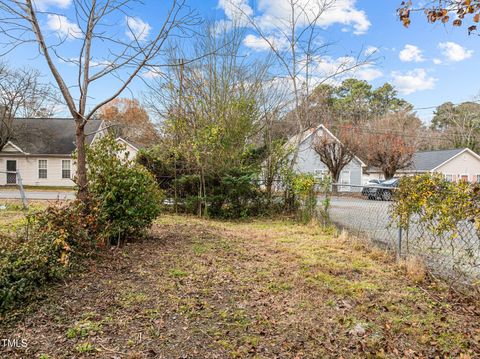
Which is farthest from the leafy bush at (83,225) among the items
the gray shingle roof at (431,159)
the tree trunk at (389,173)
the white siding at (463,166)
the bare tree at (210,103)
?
the white siding at (463,166)

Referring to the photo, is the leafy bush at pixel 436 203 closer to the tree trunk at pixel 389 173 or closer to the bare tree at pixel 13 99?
the bare tree at pixel 13 99

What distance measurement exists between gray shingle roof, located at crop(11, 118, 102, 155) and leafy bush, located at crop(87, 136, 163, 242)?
1729 cm

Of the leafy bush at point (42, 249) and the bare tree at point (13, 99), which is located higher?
the bare tree at point (13, 99)

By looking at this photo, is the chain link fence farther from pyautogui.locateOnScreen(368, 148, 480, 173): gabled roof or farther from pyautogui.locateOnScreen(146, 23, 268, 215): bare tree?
pyautogui.locateOnScreen(368, 148, 480, 173): gabled roof

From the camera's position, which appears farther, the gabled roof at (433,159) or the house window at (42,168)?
the gabled roof at (433,159)

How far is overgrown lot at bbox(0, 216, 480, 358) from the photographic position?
2.50 meters

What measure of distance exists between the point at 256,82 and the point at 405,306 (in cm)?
914

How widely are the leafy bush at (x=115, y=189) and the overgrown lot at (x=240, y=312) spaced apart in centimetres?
47

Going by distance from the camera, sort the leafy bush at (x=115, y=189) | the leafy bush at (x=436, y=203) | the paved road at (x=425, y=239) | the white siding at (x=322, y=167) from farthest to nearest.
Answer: the white siding at (x=322, y=167), the leafy bush at (x=115, y=189), the paved road at (x=425, y=239), the leafy bush at (x=436, y=203)

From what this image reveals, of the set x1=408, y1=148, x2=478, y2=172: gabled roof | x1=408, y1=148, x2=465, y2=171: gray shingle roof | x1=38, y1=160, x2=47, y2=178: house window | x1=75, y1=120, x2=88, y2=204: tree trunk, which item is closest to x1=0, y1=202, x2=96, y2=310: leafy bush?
x1=75, y1=120, x2=88, y2=204: tree trunk

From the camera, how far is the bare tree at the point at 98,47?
4676 mm

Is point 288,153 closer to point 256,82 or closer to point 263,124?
point 263,124

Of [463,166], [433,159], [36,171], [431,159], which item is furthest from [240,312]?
[463,166]

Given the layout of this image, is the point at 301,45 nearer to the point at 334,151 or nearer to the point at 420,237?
the point at 420,237
